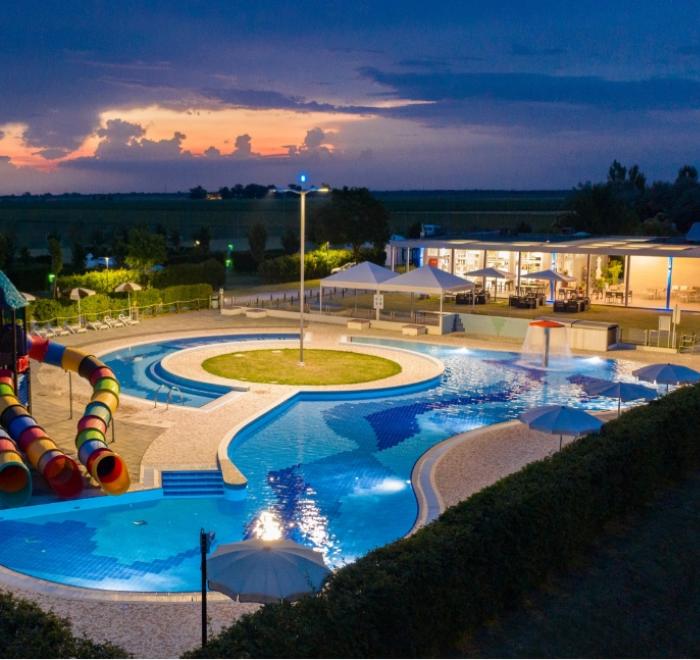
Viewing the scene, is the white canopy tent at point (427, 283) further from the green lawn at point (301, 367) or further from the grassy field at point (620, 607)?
the grassy field at point (620, 607)

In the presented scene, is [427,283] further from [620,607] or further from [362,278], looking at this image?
[620,607]

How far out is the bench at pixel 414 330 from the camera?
33688 millimetres

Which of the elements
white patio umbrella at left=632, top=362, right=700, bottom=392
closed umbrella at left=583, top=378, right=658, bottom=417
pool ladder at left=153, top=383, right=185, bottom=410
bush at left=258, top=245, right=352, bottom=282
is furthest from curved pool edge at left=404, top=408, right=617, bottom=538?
bush at left=258, top=245, right=352, bottom=282

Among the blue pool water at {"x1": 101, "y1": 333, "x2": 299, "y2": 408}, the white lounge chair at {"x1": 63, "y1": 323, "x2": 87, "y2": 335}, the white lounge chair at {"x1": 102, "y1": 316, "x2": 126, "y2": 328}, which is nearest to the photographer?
the blue pool water at {"x1": 101, "y1": 333, "x2": 299, "y2": 408}

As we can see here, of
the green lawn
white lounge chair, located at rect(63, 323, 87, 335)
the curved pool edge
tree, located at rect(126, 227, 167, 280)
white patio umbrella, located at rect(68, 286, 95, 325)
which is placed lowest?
the curved pool edge

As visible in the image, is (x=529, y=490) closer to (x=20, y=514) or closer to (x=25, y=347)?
(x=20, y=514)

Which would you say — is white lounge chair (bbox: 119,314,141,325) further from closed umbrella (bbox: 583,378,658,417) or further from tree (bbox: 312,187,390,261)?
tree (bbox: 312,187,390,261)

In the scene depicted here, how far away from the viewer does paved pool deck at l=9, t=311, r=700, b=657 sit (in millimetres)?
10703

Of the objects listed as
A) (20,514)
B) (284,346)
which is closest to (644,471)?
(20,514)

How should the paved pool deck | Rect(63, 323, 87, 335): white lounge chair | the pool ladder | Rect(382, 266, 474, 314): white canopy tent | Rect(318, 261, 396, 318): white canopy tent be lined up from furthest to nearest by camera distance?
Rect(318, 261, 396, 318): white canopy tent
Rect(382, 266, 474, 314): white canopy tent
Rect(63, 323, 87, 335): white lounge chair
the pool ladder
the paved pool deck

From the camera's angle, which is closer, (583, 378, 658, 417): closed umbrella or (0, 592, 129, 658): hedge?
(0, 592, 129, 658): hedge

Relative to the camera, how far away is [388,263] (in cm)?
5803

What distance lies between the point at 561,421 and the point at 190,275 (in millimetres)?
31143

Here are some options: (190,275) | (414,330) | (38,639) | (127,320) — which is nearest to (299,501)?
(38,639)
